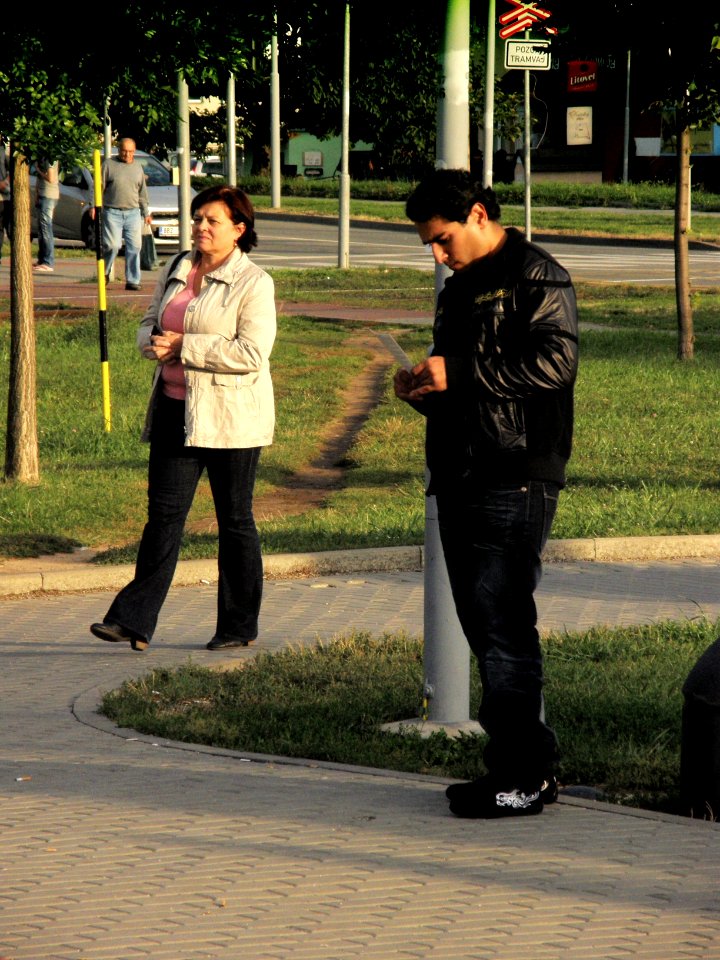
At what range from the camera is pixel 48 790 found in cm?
511

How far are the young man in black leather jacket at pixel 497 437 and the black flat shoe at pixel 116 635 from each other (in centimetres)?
257

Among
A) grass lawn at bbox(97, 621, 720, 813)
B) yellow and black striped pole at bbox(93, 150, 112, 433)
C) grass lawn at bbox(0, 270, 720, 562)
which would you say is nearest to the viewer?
grass lawn at bbox(97, 621, 720, 813)

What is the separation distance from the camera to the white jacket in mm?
6887

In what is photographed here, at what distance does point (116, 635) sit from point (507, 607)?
2.76 metres

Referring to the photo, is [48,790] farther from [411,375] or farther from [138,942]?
[411,375]

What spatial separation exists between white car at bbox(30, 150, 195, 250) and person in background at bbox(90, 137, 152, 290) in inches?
216

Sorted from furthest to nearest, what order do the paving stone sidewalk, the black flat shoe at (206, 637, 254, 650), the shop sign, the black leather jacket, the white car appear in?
the shop sign < the white car < the black flat shoe at (206, 637, 254, 650) < the black leather jacket < the paving stone sidewalk

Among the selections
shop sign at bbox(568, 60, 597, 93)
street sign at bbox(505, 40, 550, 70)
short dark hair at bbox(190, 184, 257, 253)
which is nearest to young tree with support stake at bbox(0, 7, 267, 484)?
short dark hair at bbox(190, 184, 257, 253)

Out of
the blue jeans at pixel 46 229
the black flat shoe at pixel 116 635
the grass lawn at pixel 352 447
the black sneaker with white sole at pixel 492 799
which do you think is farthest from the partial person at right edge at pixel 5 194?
the black sneaker with white sole at pixel 492 799

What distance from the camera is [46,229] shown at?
961 inches

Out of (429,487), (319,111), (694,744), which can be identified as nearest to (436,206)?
(429,487)

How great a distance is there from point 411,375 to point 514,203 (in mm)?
40021

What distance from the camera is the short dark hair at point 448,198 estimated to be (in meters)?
4.59

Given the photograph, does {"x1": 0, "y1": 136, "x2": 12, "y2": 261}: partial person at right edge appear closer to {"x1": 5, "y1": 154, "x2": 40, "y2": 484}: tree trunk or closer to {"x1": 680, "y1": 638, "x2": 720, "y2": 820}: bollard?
{"x1": 5, "y1": 154, "x2": 40, "y2": 484}: tree trunk
